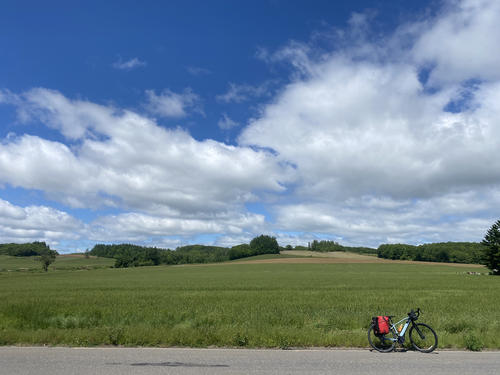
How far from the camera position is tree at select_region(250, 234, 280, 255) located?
171 m

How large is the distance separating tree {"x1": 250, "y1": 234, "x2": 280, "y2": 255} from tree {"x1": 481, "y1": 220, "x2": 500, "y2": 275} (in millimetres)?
110087

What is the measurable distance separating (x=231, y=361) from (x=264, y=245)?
169 meters

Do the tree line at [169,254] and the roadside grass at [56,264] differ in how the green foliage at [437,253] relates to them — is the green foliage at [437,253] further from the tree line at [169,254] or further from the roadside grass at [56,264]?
the roadside grass at [56,264]

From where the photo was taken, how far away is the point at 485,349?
9.91 meters

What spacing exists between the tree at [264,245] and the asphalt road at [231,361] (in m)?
163

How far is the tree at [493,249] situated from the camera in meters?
62.9

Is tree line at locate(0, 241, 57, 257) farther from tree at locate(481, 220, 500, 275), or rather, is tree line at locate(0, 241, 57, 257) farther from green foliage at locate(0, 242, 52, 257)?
tree at locate(481, 220, 500, 275)

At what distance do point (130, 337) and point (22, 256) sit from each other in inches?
7381

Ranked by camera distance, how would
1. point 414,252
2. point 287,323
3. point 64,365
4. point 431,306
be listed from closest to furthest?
1. point 64,365
2. point 287,323
3. point 431,306
4. point 414,252

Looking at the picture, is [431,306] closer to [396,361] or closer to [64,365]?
[396,361]

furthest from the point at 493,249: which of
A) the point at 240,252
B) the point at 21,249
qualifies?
the point at 21,249

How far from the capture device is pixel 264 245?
17512 cm

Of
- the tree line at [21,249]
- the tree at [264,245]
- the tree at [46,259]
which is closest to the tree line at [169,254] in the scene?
the tree at [264,245]

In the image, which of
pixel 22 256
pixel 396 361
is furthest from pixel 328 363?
pixel 22 256
